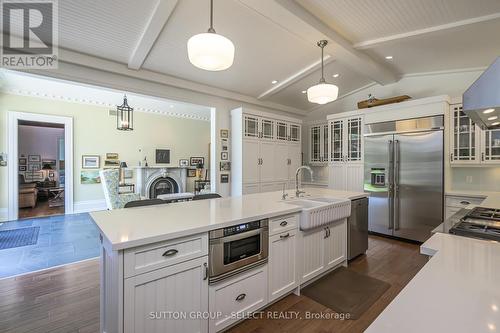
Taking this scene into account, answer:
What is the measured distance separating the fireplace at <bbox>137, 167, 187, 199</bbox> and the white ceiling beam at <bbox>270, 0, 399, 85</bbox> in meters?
5.78

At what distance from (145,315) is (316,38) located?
3.35m

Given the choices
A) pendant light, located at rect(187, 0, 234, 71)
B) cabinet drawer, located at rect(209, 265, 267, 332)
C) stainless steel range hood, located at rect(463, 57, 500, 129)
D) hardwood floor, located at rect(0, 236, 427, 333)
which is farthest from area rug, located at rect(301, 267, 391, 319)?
pendant light, located at rect(187, 0, 234, 71)

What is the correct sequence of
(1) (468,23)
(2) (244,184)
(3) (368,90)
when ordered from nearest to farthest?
1. (1) (468,23)
2. (2) (244,184)
3. (3) (368,90)

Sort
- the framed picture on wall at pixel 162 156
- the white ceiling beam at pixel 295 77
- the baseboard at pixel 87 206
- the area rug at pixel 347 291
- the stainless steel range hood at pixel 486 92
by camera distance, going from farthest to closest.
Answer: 1. the framed picture on wall at pixel 162 156
2. the baseboard at pixel 87 206
3. the white ceiling beam at pixel 295 77
4. the area rug at pixel 347 291
5. the stainless steel range hood at pixel 486 92

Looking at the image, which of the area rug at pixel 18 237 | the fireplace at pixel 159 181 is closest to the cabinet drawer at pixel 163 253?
the area rug at pixel 18 237

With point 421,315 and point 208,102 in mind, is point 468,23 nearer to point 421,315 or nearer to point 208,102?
point 421,315

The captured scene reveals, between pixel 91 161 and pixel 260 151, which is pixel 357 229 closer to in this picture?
pixel 260 151

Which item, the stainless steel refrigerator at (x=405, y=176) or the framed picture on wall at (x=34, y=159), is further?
the framed picture on wall at (x=34, y=159)

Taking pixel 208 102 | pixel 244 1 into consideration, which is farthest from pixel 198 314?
A: pixel 208 102

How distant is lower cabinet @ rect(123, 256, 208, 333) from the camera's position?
135cm

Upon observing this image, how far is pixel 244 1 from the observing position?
230cm

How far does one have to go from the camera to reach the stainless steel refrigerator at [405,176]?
3699 millimetres

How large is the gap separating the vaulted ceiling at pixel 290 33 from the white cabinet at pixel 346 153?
1055 millimetres

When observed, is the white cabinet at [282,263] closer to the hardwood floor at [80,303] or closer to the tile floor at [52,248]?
the hardwood floor at [80,303]
